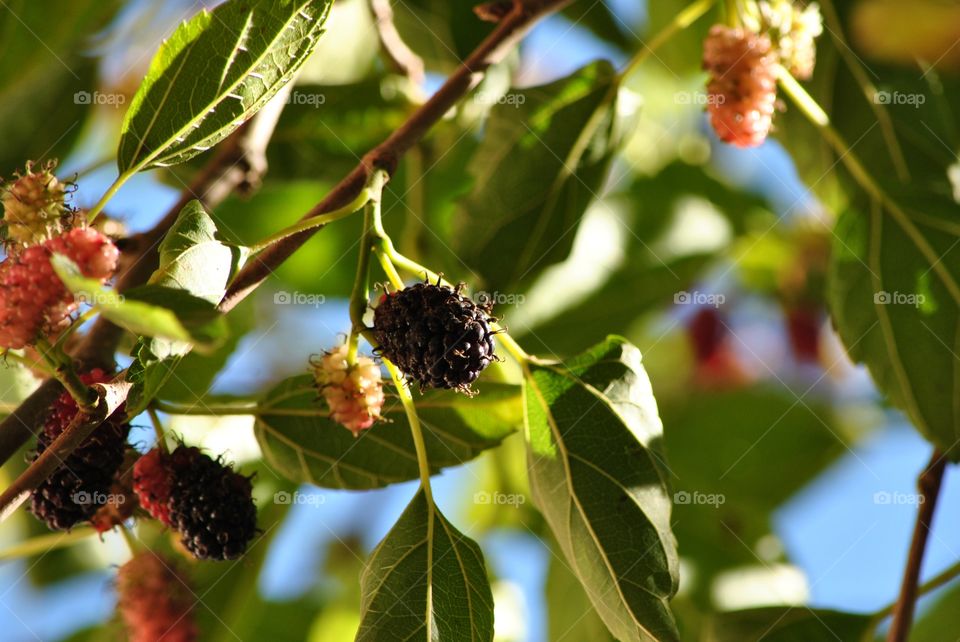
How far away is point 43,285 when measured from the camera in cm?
66

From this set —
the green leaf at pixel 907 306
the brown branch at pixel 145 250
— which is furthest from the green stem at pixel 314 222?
the green leaf at pixel 907 306

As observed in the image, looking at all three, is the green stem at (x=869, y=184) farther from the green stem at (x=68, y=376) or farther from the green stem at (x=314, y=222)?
the green stem at (x=68, y=376)

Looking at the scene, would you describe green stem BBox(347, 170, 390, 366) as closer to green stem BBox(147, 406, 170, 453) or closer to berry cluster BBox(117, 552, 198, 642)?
green stem BBox(147, 406, 170, 453)

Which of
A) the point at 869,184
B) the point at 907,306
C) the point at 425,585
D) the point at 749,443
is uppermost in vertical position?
the point at 869,184

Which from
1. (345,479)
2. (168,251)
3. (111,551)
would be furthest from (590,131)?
(111,551)

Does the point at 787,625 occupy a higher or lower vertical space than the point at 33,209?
lower

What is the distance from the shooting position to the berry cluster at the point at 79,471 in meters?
0.79

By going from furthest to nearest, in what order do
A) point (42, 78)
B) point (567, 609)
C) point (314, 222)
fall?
1. point (42, 78)
2. point (567, 609)
3. point (314, 222)

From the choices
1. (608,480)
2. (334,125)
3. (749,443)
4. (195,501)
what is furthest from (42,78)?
(749,443)

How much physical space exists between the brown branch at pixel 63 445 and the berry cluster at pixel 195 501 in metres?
0.19

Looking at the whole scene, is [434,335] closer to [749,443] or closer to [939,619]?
[939,619]

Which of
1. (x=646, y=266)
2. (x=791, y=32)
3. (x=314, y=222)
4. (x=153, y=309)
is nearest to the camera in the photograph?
(x=153, y=309)

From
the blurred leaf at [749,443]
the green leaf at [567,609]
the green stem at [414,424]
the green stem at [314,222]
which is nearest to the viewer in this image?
the green stem at [314,222]

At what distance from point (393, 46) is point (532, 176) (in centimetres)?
37
